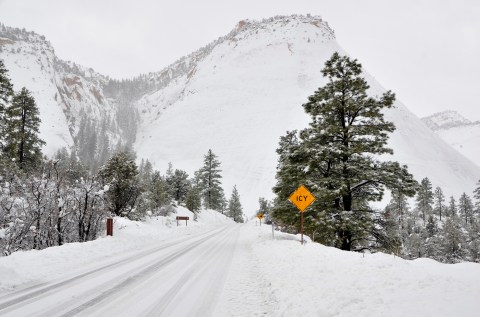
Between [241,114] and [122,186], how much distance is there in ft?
402

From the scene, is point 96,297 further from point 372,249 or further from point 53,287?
point 372,249

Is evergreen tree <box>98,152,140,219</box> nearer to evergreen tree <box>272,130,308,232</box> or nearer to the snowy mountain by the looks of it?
evergreen tree <box>272,130,308,232</box>

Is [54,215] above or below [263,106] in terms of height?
below

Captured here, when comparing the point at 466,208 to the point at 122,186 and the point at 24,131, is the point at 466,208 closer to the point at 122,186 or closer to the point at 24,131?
the point at 122,186

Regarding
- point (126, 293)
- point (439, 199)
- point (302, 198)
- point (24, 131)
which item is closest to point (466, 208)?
point (439, 199)

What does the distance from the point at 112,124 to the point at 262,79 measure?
338 ft

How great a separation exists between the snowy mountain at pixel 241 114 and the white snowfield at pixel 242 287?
87974mm

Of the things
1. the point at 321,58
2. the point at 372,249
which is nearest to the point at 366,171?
the point at 372,249

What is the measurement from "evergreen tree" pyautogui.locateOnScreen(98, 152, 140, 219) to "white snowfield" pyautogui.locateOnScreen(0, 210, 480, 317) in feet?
45.5

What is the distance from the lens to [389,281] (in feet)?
17.8

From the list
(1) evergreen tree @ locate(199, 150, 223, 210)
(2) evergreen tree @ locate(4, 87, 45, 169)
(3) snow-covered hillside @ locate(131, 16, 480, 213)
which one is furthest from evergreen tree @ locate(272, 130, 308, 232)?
(3) snow-covered hillside @ locate(131, 16, 480, 213)

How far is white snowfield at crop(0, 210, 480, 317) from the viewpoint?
4680mm

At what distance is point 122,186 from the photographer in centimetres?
2394

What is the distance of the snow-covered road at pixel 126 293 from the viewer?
17.8 ft
